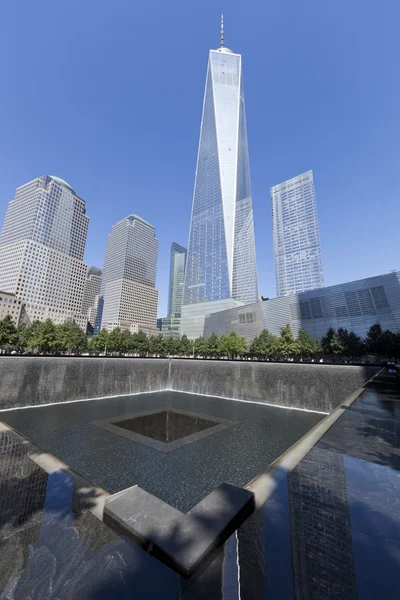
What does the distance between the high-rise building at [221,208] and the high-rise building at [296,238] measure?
34005 millimetres

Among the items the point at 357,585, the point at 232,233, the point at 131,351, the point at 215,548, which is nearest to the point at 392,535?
the point at 357,585

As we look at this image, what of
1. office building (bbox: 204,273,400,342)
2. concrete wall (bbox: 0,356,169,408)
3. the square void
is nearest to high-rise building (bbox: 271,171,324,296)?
office building (bbox: 204,273,400,342)

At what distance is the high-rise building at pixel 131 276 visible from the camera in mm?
161125

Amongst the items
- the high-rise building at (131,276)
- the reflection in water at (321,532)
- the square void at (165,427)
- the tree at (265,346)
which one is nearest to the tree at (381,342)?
the tree at (265,346)

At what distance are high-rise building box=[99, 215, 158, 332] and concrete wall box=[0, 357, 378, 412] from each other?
438 ft

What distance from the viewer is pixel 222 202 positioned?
374 ft

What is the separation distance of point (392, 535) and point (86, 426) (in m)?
15.0

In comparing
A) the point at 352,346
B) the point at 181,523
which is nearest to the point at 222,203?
the point at 352,346

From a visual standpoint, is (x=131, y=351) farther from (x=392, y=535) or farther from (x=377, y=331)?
(x=392, y=535)

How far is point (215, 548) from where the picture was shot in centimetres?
259

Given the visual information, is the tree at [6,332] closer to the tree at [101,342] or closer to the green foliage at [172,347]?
the tree at [101,342]

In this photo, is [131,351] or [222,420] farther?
[131,351]

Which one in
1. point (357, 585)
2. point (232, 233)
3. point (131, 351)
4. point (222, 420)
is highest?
point (232, 233)

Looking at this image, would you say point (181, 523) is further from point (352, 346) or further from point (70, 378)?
point (352, 346)
